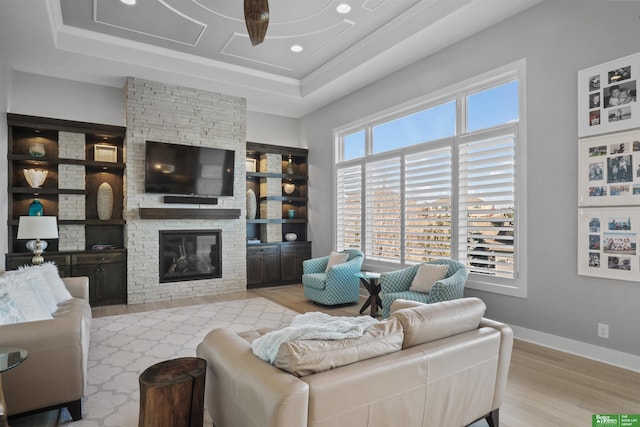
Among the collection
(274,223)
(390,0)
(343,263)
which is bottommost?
(343,263)

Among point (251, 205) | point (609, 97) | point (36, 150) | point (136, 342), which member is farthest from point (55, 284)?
point (609, 97)

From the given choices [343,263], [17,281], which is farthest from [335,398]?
[343,263]

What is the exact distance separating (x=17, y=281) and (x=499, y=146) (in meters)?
4.85

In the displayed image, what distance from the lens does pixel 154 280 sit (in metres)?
5.94

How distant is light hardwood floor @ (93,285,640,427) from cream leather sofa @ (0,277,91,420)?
2803 mm

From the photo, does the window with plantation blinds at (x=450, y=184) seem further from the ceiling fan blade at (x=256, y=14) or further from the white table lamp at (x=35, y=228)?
the white table lamp at (x=35, y=228)

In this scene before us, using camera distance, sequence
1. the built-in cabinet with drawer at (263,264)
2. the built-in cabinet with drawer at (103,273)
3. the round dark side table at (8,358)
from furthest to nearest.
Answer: the built-in cabinet with drawer at (263,264), the built-in cabinet with drawer at (103,273), the round dark side table at (8,358)

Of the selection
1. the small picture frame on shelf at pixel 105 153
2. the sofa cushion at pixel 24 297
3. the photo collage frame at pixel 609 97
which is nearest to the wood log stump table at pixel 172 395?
the sofa cushion at pixel 24 297

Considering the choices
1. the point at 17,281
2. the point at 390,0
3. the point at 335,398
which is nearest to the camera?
the point at 335,398

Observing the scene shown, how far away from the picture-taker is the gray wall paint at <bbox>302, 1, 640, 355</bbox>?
10.7 ft

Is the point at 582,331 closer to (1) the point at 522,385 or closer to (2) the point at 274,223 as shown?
(1) the point at 522,385

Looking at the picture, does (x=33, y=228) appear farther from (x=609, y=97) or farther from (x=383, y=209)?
(x=609, y=97)

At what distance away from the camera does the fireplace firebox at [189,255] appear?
611cm

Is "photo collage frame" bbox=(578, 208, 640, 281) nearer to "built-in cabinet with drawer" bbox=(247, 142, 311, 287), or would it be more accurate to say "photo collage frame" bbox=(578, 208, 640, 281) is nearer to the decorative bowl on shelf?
"built-in cabinet with drawer" bbox=(247, 142, 311, 287)
